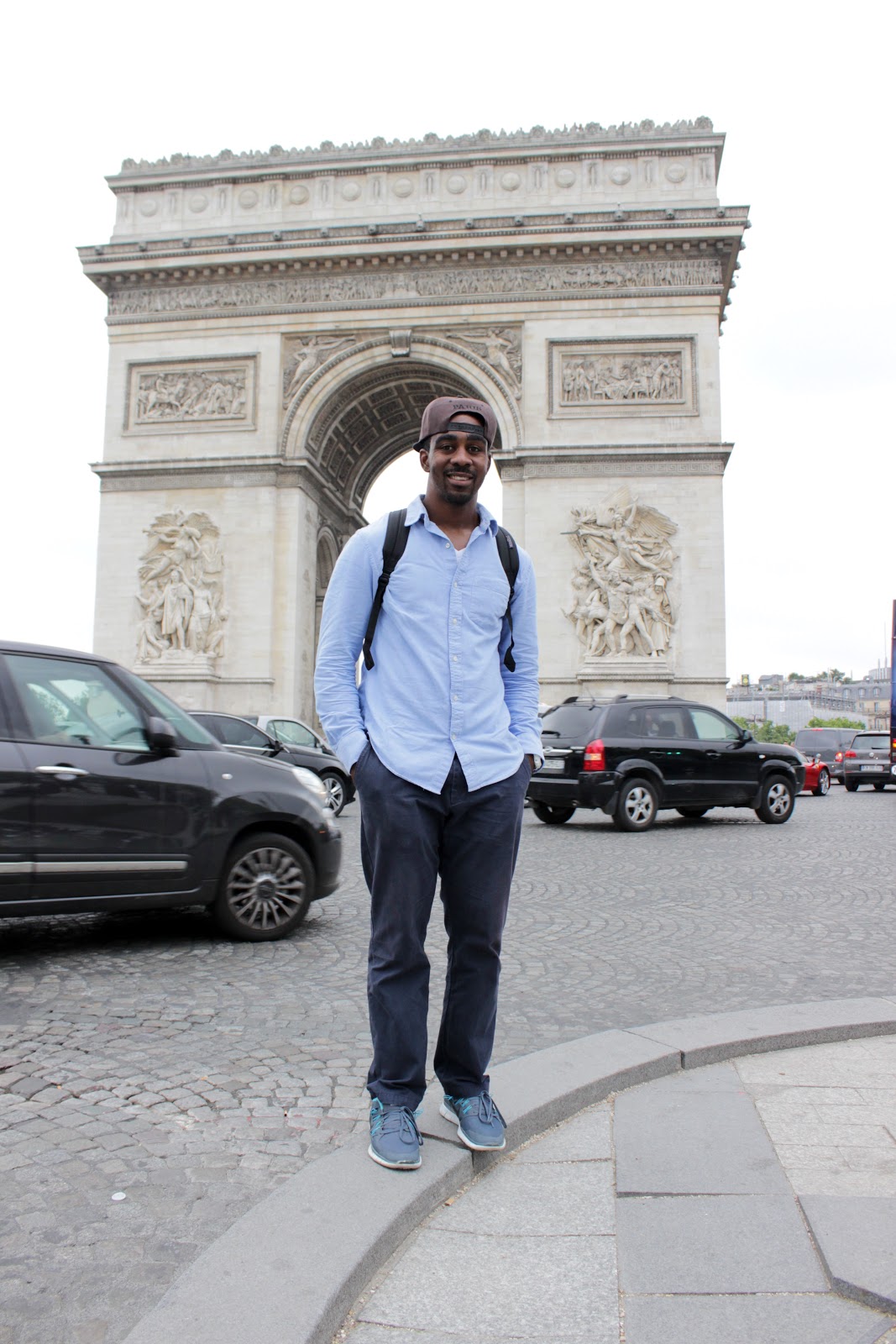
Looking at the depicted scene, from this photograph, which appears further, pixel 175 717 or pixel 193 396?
pixel 193 396

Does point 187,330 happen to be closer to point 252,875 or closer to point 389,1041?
point 252,875

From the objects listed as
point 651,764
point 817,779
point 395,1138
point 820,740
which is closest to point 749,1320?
point 395,1138

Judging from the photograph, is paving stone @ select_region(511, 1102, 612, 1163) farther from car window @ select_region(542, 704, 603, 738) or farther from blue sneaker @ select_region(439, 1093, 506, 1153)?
car window @ select_region(542, 704, 603, 738)

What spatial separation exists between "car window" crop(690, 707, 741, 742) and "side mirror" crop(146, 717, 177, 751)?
28.6 feet

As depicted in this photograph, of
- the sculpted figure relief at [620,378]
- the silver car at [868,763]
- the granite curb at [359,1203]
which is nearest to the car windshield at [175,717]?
the granite curb at [359,1203]

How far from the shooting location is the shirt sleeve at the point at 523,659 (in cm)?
291

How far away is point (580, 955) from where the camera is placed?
530cm

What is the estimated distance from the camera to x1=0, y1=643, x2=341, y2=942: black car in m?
4.99

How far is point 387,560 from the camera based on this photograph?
279 centimetres

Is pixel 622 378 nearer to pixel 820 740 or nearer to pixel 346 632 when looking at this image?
pixel 820 740

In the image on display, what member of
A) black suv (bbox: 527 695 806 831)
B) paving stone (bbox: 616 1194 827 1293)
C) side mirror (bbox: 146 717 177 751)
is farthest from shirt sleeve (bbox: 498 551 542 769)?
black suv (bbox: 527 695 806 831)

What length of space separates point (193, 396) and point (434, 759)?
2428 centimetres

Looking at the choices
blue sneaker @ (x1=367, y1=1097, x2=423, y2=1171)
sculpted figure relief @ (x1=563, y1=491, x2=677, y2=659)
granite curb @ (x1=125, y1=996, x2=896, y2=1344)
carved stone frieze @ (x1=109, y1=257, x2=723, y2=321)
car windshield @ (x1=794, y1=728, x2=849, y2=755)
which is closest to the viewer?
granite curb @ (x1=125, y1=996, x2=896, y2=1344)

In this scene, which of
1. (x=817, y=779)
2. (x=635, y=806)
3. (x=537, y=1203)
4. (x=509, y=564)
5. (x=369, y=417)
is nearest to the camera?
(x=537, y=1203)
